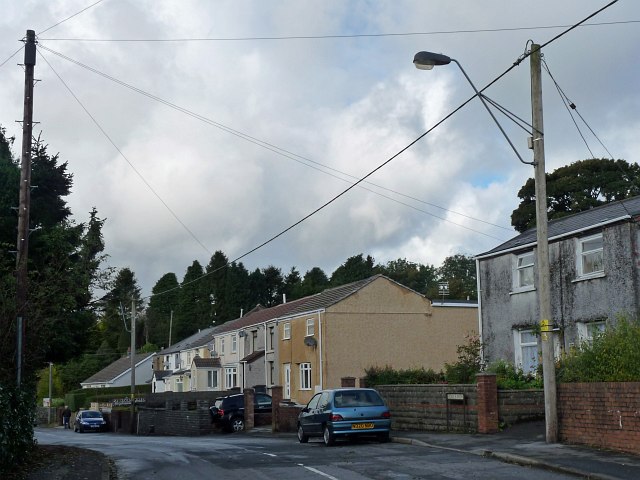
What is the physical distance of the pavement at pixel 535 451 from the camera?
13.5 m

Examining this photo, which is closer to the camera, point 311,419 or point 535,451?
point 535,451

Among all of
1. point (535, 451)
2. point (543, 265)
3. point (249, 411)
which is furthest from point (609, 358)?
point (249, 411)

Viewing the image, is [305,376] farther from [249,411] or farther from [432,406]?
[432,406]

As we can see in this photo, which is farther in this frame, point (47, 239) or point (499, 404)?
point (47, 239)

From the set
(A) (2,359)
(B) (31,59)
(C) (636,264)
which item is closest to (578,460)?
(C) (636,264)

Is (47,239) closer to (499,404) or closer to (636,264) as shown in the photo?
(499,404)

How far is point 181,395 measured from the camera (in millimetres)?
51781

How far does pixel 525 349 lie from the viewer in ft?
92.2

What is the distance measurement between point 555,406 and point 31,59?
48.8ft

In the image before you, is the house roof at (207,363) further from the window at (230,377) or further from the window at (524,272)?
the window at (524,272)

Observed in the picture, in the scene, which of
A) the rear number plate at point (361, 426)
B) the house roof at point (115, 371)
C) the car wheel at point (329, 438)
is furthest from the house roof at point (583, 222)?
the house roof at point (115, 371)

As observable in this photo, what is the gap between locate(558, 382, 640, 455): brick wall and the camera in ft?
50.9

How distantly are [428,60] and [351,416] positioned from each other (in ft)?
30.9

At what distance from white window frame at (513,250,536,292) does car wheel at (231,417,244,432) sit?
15.6m
